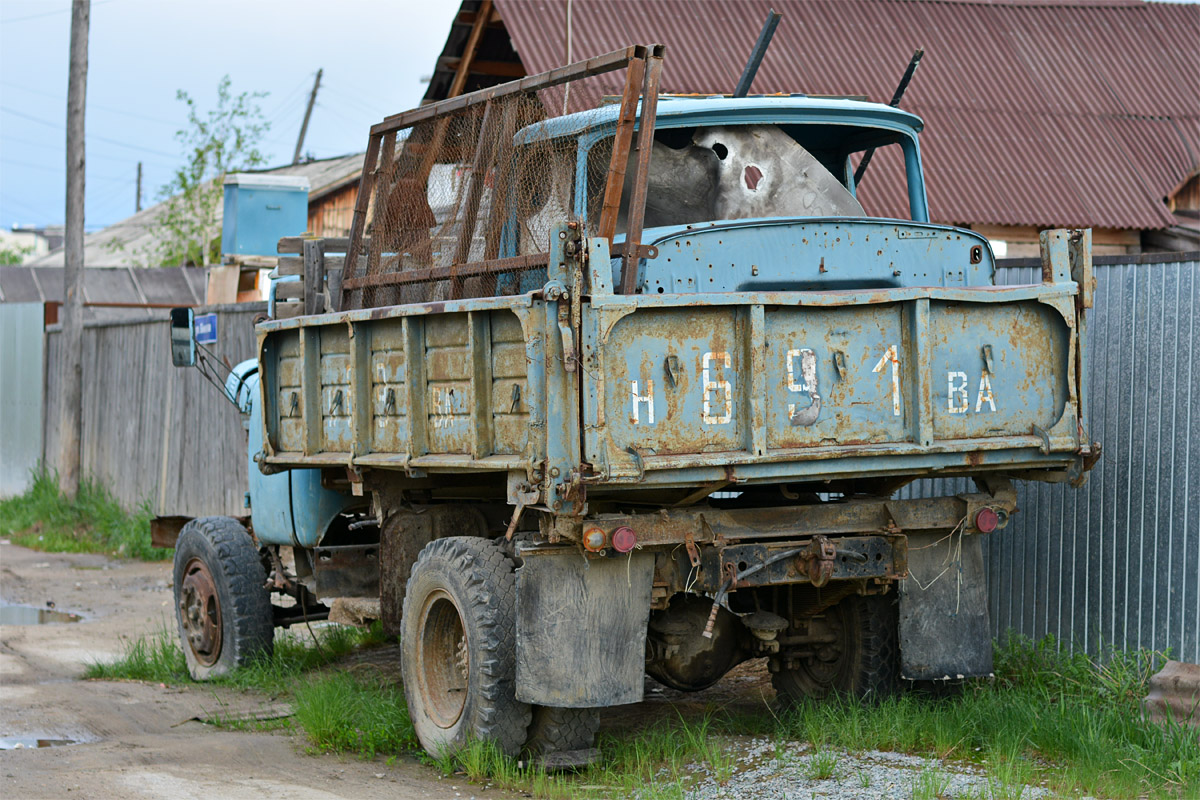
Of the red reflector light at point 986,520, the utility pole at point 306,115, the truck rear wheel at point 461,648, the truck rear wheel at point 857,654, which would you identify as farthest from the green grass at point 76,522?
the utility pole at point 306,115

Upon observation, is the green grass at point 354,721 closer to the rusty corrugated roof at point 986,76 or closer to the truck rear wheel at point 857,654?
the truck rear wheel at point 857,654

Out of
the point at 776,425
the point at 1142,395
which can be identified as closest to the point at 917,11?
the point at 1142,395

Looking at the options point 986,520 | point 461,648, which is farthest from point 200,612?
point 986,520

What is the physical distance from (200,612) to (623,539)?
13.2 feet

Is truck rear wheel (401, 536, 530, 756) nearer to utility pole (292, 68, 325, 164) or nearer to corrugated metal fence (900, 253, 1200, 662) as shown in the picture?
corrugated metal fence (900, 253, 1200, 662)

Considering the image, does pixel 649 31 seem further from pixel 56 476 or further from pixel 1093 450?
pixel 1093 450

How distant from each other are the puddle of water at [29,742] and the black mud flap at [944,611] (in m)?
4.01

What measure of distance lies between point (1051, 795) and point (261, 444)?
14.9 ft

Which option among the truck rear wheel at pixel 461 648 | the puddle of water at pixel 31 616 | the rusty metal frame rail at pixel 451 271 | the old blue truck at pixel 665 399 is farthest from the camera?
the puddle of water at pixel 31 616

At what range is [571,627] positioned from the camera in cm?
549

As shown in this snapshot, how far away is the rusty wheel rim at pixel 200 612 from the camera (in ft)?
27.2

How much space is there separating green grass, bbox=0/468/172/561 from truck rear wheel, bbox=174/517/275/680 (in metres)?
6.30

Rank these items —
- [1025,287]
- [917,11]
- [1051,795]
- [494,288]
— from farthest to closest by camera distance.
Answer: [917,11], [494,288], [1025,287], [1051,795]

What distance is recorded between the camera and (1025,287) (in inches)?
227
